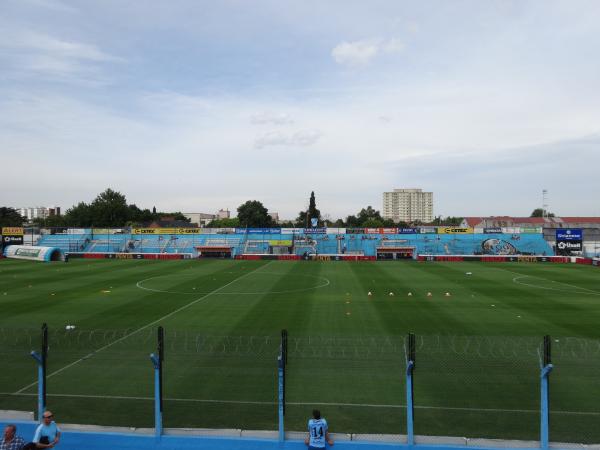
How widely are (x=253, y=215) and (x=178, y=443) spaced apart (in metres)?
125

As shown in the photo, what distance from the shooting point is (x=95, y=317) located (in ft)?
75.0

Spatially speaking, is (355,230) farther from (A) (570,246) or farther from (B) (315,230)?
(A) (570,246)

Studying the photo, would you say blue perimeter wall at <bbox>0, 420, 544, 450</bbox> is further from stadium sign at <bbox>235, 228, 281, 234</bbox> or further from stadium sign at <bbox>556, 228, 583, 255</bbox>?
stadium sign at <bbox>235, 228, 281, 234</bbox>

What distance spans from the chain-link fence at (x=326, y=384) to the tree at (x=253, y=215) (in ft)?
377

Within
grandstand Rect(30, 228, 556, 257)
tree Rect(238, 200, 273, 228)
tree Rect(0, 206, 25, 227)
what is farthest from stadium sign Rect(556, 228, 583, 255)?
tree Rect(0, 206, 25, 227)

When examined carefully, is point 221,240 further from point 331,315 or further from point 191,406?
point 191,406

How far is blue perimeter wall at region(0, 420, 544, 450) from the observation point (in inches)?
354

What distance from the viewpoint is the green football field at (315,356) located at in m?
11.2

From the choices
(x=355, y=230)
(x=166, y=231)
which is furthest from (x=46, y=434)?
(x=166, y=231)

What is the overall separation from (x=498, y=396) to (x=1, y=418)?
40.7 feet

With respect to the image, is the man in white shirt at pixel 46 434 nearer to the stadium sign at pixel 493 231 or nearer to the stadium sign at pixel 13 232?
the stadium sign at pixel 13 232

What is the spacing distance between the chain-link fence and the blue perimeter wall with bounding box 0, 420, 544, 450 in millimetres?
494

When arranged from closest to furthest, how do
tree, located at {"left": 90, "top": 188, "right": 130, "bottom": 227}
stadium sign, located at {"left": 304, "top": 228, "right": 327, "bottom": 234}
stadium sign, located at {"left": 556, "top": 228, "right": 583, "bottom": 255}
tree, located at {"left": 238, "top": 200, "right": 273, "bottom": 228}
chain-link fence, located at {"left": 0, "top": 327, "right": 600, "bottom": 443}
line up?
chain-link fence, located at {"left": 0, "top": 327, "right": 600, "bottom": 443} → stadium sign, located at {"left": 556, "top": 228, "right": 583, "bottom": 255} → stadium sign, located at {"left": 304, "top": 228, "right": 327, "bottom": 234} → tree, located at {"left": 90, "top": 188, "right": 130, "bottom": 227} → tree, located at {"left": 238, "top": 200, "right": 273, "bottom": 228}

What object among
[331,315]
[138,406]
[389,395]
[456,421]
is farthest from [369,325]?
[138,406]
